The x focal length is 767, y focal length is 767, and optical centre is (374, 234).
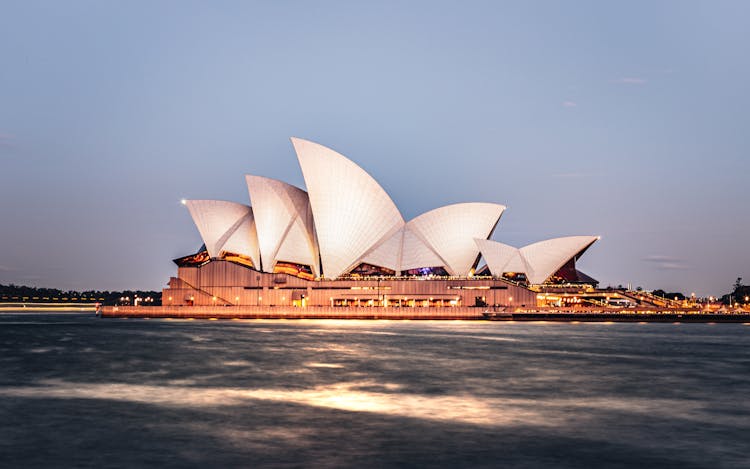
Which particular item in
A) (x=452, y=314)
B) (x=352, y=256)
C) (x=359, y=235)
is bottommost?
(x=452, y=314)

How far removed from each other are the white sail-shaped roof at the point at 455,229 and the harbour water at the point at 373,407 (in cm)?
5073

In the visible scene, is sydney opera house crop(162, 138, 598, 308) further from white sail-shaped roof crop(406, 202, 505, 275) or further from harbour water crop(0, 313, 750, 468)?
harbour water crop(0, 313, 750, 468)

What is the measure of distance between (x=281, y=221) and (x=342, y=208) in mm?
8511

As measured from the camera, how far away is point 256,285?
91.6m

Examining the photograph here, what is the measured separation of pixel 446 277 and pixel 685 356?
5266 centimetres

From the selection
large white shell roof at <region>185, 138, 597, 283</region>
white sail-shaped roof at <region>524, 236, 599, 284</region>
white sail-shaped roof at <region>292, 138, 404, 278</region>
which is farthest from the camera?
white sail-shaped roof at <region>524, 236, 599, 284</region>

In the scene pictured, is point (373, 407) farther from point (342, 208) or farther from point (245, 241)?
point (245, 241)

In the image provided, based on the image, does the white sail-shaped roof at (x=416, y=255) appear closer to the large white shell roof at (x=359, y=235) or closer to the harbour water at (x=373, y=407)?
the large white shell roof at (x=359, y=235)

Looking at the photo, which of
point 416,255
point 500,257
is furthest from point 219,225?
point 500,257

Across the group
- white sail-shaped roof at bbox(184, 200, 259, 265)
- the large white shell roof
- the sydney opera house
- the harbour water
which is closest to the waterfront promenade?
the sydney opera house

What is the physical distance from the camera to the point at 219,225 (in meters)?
93.4

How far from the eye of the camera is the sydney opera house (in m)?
90.8

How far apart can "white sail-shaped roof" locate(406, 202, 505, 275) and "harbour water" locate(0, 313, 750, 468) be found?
50.7m

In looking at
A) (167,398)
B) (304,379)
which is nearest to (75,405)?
(167,398)
